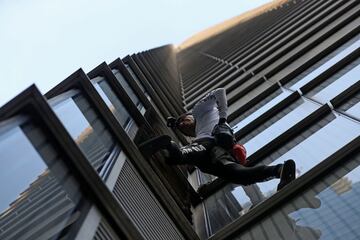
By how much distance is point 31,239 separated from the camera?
2.84m

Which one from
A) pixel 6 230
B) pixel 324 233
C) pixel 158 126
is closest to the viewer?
pixel 6 230

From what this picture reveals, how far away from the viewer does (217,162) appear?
5.36 m

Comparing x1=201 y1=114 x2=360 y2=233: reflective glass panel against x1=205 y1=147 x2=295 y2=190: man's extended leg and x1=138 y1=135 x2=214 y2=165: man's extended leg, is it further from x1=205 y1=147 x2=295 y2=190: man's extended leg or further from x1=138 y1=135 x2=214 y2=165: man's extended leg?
x1=138 y1=135 x2=214 y2=165: man's extended leg

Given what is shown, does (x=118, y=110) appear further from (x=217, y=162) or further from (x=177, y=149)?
(x=217, y=162)

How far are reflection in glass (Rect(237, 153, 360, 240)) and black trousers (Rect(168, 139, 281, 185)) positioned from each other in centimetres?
65

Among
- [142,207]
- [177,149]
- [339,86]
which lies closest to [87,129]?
[142,207]

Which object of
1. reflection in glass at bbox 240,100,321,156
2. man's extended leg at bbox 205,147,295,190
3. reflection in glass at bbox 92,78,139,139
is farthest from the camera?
reflection in glass at bbox 240,100,321,156

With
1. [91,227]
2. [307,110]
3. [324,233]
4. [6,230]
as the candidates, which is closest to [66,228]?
[91,227]

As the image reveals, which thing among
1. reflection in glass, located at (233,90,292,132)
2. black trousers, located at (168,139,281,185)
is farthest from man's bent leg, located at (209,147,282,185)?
reflection in glass, located at (233,90,292,132)

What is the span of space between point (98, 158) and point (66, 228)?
1.12 metres

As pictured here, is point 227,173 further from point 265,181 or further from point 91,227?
point 91,227

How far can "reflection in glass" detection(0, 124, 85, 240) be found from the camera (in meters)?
2.79

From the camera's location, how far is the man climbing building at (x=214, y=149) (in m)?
4.78

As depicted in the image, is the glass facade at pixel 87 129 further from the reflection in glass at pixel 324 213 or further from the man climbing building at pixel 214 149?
the reflection in glass at pixel 324 213
